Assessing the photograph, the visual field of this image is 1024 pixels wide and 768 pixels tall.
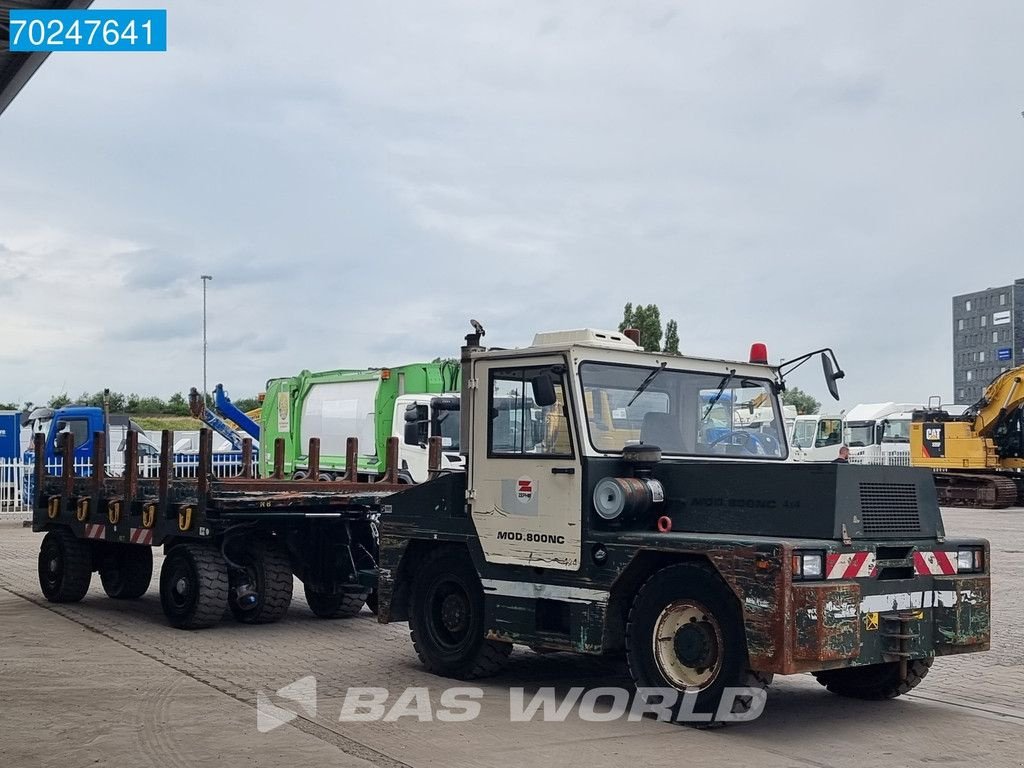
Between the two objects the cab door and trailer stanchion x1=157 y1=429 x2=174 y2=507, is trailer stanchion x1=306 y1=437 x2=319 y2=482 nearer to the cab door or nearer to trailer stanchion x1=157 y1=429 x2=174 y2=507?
trailer stanchion x1=157 y1=429 x2=174 y2=507

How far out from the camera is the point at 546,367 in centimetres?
867

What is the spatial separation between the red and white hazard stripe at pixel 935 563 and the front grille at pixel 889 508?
0.17m

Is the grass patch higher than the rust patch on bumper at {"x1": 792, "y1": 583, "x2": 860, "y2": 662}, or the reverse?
the grass patch

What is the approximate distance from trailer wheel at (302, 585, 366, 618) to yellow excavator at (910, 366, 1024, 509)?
25.0 meters

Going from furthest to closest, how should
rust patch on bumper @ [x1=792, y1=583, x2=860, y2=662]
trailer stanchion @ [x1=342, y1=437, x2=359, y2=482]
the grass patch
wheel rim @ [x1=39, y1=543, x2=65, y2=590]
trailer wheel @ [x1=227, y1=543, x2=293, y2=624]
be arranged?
1. the grass patch
2. trailer stanchion @ [x1=342, y1=437, x2=359, y2=482]
3. wheel rim @ [x1=39, y1=543, x2=65, y2=590]
4. trailer wheel @ [x1=227, y1=543, x2=293, y2=624]
5. rust patch on bumper @ [x1=792, y1=583, x2=860, y2=662]

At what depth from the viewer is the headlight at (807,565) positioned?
7.19m

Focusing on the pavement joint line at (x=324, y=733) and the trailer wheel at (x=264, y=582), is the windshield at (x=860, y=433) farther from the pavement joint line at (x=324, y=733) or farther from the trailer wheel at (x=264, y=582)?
the pavement joint line at (x=324, y=733)

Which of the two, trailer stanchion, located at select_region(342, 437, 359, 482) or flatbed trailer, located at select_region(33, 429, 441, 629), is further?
trailer stanchion, located at select_region(342, 437, 359, 482)

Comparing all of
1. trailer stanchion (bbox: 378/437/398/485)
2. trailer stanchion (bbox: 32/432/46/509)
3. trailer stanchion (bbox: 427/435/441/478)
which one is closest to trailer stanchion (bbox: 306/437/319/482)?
trailer stanchion (bbox: 378/437/398/485)

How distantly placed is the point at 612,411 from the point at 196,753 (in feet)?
11.5

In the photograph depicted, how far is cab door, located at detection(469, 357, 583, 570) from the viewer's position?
8.47m

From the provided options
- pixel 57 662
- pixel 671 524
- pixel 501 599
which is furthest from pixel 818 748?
pixel 57 662

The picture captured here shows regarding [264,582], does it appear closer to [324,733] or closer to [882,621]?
[324,733]

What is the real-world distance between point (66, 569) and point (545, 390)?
7963 mm
